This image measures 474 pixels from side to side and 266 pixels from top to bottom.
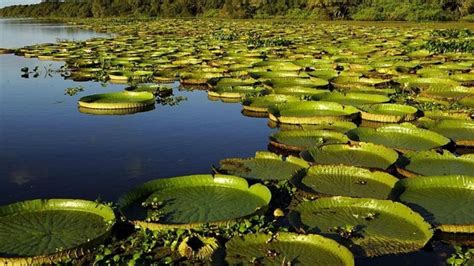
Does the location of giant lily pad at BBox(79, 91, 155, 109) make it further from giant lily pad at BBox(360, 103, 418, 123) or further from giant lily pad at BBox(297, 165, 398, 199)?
giant lily pad at BBox(297, 165, 398, 199)

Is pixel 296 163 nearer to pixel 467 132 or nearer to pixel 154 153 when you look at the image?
pixel 154 153

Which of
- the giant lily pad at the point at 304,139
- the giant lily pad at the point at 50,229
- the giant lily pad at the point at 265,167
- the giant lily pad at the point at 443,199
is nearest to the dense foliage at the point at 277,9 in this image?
the giant lily pad at the point at 304,139

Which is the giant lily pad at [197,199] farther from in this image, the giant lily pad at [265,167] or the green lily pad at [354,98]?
the green lily pad at [354,98]

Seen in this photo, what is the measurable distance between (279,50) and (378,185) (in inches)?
612

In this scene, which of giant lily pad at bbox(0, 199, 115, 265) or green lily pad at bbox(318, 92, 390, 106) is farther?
green lily pad at bbox(318, 92, 390, 106)

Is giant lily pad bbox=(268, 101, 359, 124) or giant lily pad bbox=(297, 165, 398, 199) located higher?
giant lily pad bbox=(268, 101, 359, 124)

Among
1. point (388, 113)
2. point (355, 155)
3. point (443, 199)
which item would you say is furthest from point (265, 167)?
point (388, 113)

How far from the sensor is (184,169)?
7.18 metres

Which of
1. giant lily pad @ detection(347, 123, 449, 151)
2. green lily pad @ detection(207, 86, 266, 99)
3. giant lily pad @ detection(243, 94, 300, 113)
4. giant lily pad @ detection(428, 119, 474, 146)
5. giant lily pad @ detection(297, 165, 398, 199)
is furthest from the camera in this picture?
green lily pad @ detection(207, 86, 266, 99)

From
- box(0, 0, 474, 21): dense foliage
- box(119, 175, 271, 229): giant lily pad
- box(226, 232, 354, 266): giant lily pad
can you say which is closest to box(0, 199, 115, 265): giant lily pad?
box(119, 175, 271, 229): giant lily pad

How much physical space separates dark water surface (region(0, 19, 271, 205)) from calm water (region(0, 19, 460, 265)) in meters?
0.01

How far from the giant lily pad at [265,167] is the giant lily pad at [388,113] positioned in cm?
302

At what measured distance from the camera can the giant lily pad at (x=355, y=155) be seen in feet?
22.0

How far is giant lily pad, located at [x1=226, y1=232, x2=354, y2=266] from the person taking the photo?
14.0 feet
